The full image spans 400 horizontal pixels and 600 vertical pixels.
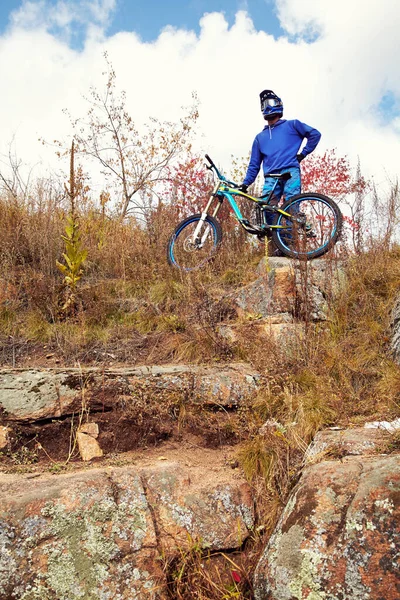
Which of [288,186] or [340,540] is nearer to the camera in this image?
[340,540]

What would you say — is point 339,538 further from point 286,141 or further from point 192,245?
point 286,141

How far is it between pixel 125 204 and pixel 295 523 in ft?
30.8

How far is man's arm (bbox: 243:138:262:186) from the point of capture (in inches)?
242

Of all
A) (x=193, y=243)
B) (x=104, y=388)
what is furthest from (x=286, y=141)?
(x=104, y=388)

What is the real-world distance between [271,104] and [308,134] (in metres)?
0.60

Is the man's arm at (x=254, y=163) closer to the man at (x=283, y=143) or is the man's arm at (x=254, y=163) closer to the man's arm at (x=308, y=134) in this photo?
the man at (x=283, y=143)

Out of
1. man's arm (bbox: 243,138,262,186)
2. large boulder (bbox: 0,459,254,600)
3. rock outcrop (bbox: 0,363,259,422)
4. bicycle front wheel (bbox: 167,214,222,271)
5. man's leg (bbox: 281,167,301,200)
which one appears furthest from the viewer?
man's arm (bbox: 243,138,262,186)

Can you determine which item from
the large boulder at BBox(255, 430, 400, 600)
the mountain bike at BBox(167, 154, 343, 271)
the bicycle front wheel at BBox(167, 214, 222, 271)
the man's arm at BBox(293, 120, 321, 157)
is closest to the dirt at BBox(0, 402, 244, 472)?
the large boulder at BBox(255, 430, 400, 600)

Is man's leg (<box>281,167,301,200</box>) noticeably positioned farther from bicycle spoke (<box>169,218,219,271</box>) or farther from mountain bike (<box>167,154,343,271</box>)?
bicycle spoke (<box>169,218,219,271</box>)

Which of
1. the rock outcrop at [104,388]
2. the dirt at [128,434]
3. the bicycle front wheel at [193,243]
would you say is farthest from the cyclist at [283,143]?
the dirt at [128,434]

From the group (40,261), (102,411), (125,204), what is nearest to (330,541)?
(102,411)

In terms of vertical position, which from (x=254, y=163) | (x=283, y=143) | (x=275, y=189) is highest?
(x=283, y=143)

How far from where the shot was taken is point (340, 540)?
2.15 m

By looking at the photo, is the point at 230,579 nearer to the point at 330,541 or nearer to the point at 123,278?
the point at 330,541
